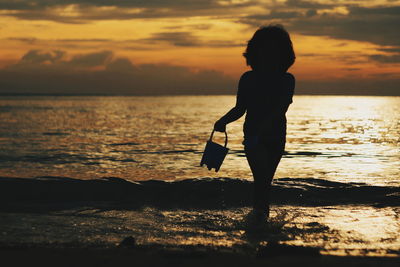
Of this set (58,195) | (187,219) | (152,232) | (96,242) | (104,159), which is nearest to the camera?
(96,242)

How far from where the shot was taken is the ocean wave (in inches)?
345

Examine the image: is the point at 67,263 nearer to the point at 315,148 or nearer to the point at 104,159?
the point at 104,159

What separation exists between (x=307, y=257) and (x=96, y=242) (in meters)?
2.26

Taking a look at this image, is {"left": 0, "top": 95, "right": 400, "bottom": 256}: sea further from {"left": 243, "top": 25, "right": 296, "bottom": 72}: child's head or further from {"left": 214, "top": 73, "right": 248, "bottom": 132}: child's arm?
{"left": 243, "top": 25, "right": 296, "bottom": 72}: child's head

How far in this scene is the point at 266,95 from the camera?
574 cm

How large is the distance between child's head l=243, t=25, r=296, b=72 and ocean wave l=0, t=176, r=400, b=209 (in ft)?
11.0

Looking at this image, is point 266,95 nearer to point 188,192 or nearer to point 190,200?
point 190,200

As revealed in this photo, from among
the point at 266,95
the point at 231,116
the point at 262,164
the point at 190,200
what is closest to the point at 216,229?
the point at 262,164

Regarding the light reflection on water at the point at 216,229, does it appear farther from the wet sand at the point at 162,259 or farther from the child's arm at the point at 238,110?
the child's arm at the point at 238,110

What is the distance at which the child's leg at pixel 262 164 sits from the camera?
578 cm

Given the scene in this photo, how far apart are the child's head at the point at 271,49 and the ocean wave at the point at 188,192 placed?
11.0ft

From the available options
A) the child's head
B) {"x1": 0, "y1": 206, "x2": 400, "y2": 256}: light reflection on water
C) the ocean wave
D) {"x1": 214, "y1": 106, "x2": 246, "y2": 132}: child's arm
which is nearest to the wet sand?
{"x1": 0, "y1": 206, "x2": 400, "y2": 256}: light reflection on water

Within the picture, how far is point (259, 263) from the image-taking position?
13.8 ft

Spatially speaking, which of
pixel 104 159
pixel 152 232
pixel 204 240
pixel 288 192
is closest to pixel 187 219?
pixel 152 232
